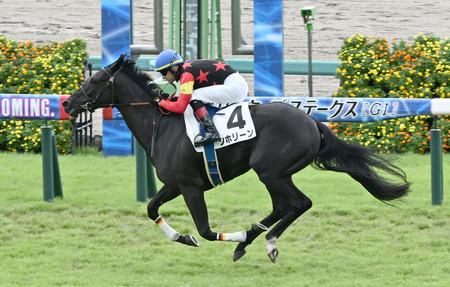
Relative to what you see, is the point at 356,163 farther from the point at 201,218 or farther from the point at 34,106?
the point at 34,106

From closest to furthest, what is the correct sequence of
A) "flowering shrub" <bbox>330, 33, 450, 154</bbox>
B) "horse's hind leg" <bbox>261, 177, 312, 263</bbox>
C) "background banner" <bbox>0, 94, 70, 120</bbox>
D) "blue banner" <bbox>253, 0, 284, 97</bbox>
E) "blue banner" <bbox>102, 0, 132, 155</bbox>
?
"horse's hind leg" <bbox>261, 177, 312, 263</bbox> < "background banner" <bbox>0, 94, 70, 120</bbox> < "flowering shrub" <bbox>330, 33, 450, 154</bbox> < "blue banner" <bbox>102, 0, 132, 155</bbox> < "blue banner" <bbox>253, 0, 284, 97</bbox>

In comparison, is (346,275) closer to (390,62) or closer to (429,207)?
(429,207)

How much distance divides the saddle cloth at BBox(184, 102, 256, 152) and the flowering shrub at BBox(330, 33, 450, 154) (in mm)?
3645

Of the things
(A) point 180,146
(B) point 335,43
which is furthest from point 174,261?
(B) point 335,43

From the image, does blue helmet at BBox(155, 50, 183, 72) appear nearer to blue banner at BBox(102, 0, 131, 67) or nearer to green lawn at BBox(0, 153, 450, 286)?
green lawn at BBox(0, 153, 450, 286)

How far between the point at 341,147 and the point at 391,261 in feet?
3.03

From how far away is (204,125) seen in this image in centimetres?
670

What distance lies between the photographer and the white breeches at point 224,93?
22.2 feet

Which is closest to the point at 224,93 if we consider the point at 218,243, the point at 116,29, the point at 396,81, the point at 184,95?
the point at 184,95

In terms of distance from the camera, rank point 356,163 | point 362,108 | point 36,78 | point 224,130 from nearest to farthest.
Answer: point 224,130, point 356,163, point 362,108, point 36,78

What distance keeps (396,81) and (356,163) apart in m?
3.67

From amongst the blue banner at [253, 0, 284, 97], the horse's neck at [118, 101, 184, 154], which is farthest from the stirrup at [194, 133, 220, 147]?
the blue banner at [253, 0, 284, 97]

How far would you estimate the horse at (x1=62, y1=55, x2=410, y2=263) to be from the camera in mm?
6609

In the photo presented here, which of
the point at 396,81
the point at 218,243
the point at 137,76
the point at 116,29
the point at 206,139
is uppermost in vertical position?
the point at 116,29
